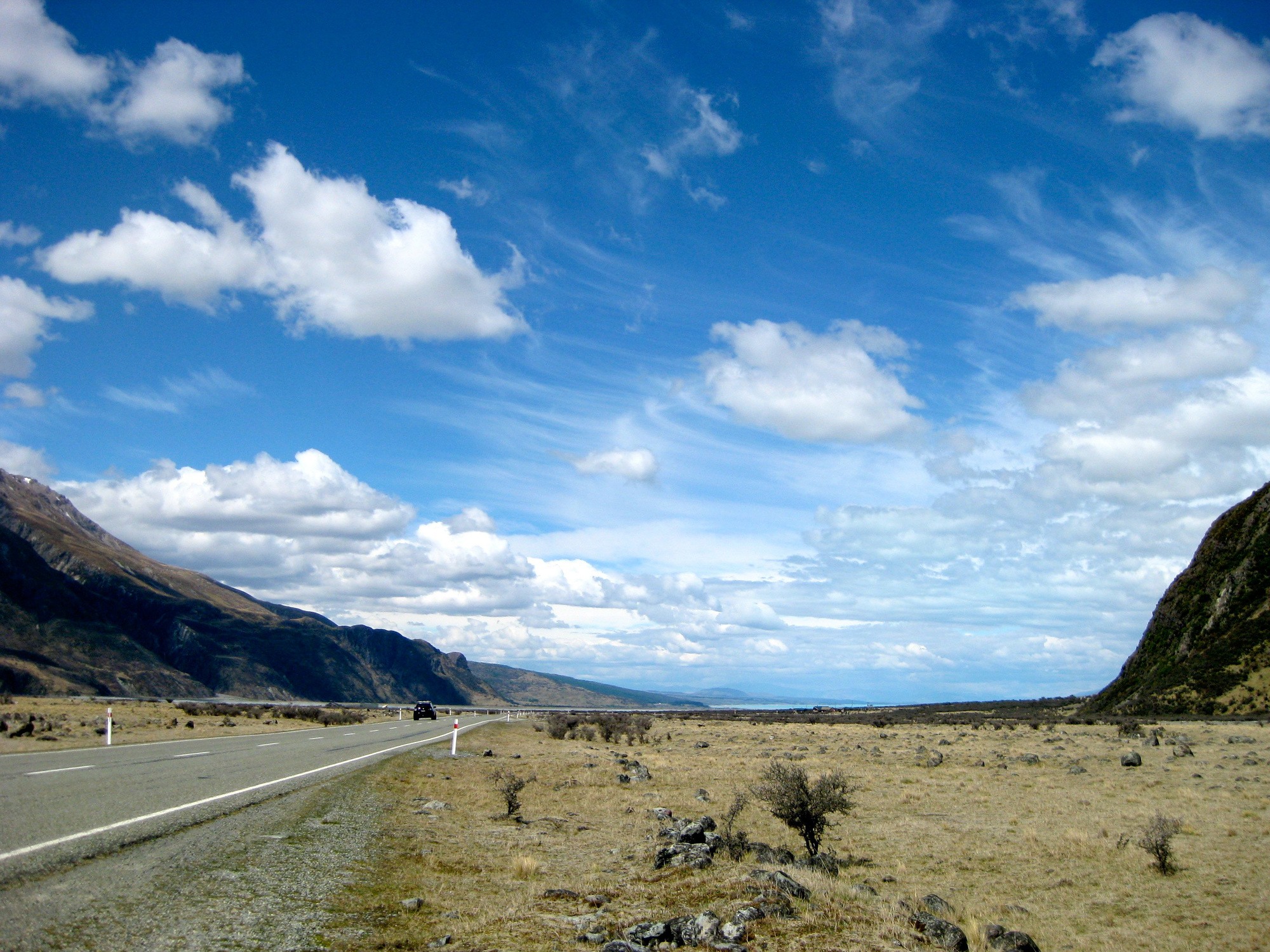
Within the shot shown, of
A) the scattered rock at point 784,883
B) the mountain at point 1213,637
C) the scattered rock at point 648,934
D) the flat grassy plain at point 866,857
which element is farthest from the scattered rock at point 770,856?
the mountain at point 1213,637

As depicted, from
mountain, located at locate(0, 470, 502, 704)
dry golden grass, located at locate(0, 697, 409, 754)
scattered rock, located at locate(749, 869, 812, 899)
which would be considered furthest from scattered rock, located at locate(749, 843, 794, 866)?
mountain, located at locate(0, 470, 502, 704)

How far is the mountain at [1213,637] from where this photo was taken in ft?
210

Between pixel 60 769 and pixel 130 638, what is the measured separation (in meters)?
135

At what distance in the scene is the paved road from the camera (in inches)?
374

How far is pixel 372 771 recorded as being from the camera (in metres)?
21.4

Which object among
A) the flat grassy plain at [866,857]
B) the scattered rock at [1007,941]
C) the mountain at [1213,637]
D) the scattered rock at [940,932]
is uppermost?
the mountain at [1213,637]

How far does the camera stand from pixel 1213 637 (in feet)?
235

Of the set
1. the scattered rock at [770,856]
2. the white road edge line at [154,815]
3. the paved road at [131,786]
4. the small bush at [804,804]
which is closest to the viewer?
the white road edge line at [154,815]

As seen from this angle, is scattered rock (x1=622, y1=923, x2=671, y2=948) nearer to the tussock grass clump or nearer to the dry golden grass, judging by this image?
the tussock grass clump

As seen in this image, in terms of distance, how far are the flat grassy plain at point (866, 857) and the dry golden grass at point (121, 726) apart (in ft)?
35.7

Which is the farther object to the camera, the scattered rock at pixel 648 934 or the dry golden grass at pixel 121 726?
the dry golden grass at pixel 121 726

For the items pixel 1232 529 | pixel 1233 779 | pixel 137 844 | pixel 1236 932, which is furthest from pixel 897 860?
pixel 1232 529

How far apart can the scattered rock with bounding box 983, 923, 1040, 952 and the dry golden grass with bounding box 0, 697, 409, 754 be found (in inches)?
959

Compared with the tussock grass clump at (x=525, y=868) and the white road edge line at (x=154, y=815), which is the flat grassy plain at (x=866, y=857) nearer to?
the tussock grass clump at (x=525, y=868)
